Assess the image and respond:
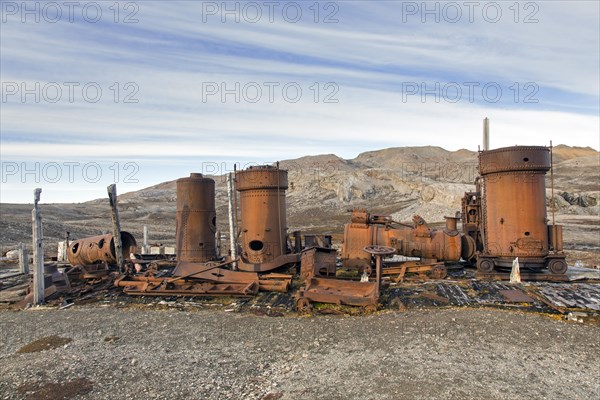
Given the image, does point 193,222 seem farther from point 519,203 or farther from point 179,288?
point 519,203

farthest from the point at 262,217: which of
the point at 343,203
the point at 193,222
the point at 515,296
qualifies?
the point at 343,203

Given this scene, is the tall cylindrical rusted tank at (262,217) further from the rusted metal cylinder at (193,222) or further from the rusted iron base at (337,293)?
the rusted iron base at (337,293)

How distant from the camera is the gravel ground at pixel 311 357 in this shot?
5965 mm

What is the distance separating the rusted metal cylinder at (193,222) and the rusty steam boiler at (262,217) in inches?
74.6

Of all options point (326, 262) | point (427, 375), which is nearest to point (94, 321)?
point (326, 262)

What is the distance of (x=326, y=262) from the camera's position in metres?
12.1

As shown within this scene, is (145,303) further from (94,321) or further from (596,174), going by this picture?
(596,174)

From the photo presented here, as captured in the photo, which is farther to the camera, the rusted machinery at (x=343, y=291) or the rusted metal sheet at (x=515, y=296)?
the rusted metal sheet at (x=515, y=296)

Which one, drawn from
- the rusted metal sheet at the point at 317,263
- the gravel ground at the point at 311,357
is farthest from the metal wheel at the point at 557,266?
the rusted metal sheet at the point at 317,263

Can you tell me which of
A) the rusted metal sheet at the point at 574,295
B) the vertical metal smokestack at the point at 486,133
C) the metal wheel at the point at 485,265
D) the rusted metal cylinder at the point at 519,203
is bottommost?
the rusted metal sheet at the point at 574,295

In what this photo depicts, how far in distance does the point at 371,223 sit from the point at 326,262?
8.71 ft

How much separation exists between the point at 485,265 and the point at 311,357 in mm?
7647

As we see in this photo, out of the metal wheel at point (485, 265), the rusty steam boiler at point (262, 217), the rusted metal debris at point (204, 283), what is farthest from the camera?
the rusty steam boiler at point (262, 217)

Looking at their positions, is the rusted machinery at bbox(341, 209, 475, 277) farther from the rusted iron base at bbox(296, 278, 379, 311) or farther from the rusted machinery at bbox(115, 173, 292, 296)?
the rusted iron base at bbox(296, 278, 379, 311)
